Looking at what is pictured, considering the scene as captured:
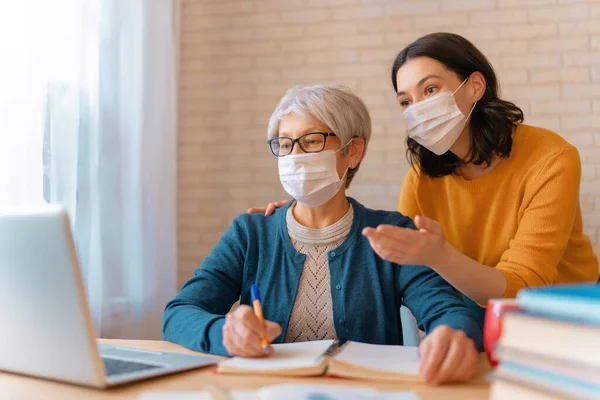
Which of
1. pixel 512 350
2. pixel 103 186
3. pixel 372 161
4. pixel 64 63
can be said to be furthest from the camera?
pixel 372 161

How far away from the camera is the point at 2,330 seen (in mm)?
1077

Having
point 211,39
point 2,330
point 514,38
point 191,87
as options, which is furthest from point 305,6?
point 2,330

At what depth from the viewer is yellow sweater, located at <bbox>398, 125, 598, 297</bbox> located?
169 cm

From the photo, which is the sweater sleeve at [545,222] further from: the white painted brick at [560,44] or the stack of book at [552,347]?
the white painted brick at [560,44]

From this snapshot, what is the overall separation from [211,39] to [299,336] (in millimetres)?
2110

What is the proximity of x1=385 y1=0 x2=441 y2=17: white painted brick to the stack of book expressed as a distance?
2.47m

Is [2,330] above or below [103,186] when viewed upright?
below

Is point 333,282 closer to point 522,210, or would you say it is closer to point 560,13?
point 522,210

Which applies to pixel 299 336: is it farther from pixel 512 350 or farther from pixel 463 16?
pixel 463 16

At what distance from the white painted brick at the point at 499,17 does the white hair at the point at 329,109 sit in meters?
1.41

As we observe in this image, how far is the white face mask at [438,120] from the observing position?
1.90 m

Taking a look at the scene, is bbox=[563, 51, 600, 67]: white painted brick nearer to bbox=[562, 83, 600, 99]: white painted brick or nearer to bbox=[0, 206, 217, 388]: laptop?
bbox=[562, 83, 600, 99]: white painted brick

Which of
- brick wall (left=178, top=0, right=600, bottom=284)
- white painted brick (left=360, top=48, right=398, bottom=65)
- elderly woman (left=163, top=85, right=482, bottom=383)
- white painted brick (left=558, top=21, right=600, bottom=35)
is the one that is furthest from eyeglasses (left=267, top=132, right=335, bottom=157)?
white painted brick (left=558, top=21, right=600, bottom=35)

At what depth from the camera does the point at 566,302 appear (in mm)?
640
